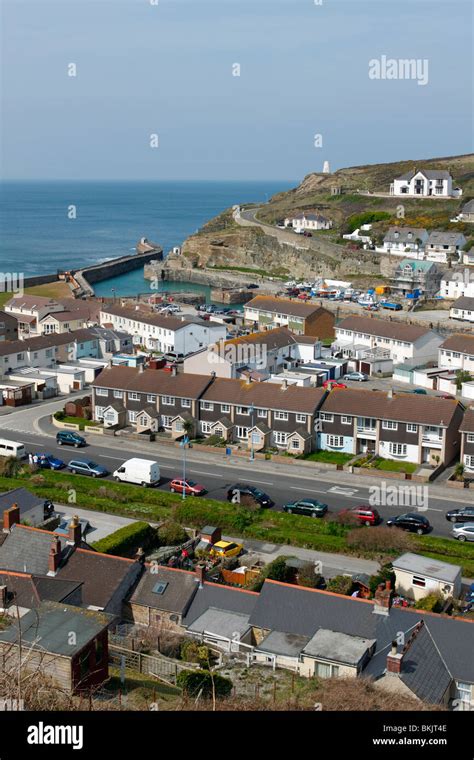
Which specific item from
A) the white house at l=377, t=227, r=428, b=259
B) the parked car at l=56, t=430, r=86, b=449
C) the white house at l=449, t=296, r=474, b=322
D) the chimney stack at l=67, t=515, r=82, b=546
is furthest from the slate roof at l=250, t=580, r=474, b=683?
the white house at l=377, t=227, r=428, b=259

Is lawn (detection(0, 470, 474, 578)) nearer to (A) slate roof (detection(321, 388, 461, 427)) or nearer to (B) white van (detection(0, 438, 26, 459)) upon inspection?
(B) white van (detection(0, 438, 26, 459))

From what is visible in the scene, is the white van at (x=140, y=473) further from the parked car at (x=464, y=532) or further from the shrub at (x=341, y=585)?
the parked car at (x=464, y=532)

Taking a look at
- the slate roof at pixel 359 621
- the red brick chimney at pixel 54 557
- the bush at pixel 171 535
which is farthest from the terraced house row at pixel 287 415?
the red brick chimney at pixel 54 557

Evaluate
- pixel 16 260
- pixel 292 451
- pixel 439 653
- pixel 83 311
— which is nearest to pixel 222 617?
pixel 439 653

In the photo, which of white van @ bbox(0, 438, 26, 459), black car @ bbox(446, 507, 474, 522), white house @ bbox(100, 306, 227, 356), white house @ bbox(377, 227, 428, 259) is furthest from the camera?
white house @ bbox(377, 227, 428, 259)

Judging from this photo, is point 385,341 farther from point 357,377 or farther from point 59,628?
point 59,628
